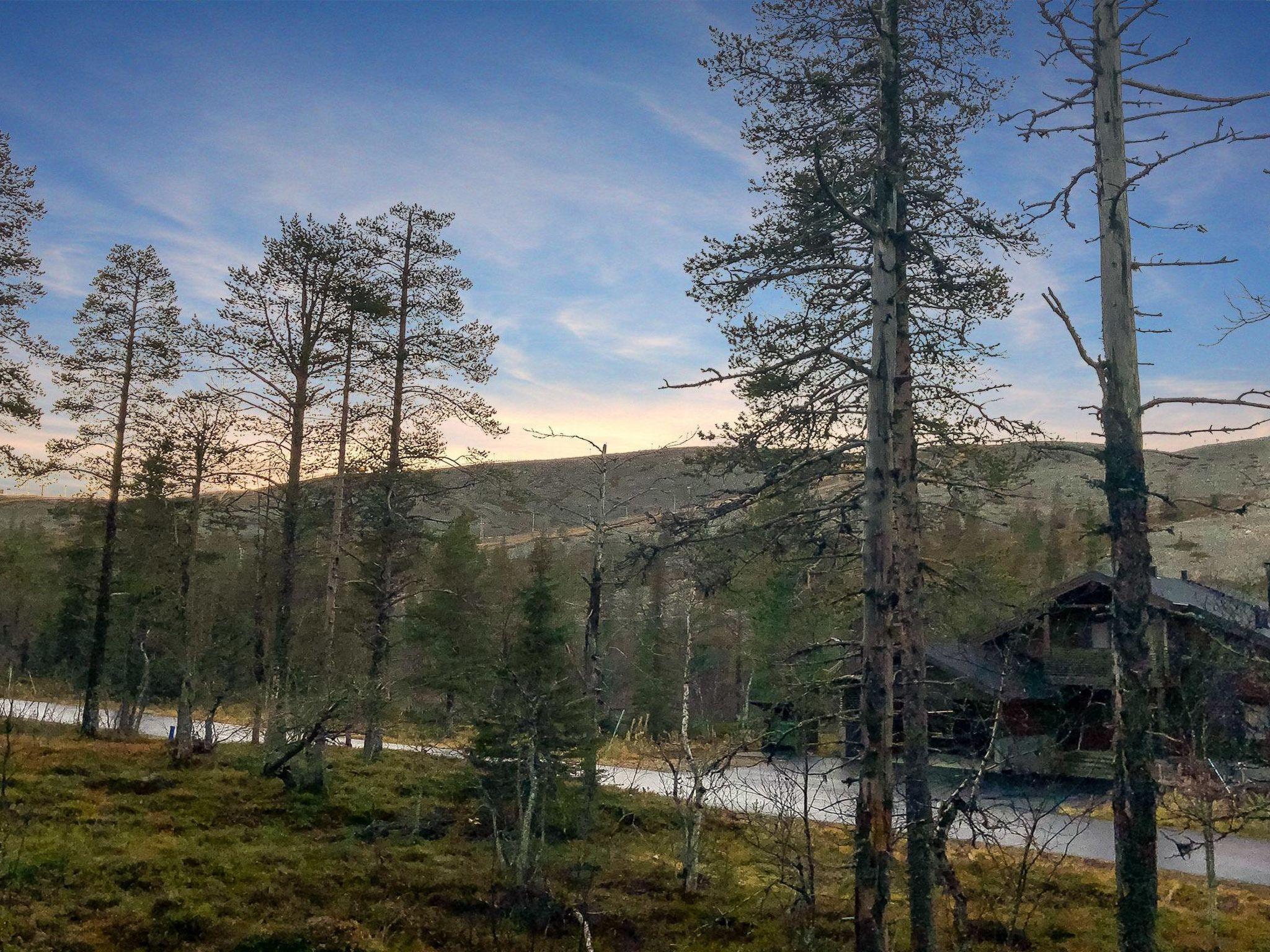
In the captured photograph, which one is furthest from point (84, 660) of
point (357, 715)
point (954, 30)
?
point (954, 30)

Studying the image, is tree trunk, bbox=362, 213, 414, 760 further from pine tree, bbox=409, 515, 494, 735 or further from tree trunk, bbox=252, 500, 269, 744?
pine tree, bbox=409, 515, 494, 735

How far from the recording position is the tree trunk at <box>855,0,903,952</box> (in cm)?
786

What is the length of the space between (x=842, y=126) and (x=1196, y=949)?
12.3m

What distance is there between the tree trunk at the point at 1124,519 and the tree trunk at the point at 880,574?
2.19m

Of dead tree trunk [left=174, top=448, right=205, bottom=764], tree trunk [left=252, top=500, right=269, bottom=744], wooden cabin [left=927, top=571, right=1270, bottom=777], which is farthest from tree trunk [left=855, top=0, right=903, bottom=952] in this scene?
wooden cabin [left=927, top=571, right=1270, bottom=777]

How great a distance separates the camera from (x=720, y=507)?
9398 mm

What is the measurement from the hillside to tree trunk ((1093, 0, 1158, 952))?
458 millimetres

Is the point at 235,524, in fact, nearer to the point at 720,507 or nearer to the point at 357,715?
the point at 357,715

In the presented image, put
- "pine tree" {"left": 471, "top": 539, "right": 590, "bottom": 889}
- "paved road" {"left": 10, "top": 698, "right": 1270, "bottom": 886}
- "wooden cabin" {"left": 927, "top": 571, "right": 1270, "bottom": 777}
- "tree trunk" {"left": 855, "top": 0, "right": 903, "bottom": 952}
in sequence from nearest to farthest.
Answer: "tree trunk" {"left": 855, "top": 0, "right": 903, "bottom": 952}
"pine tree" {"left": 471, "top": 539, "right": 590, "bottom": 889}
"paved road" {"left": 10, "top": 698, "right": 1270, "bottom": 886}
"wooden cabin" {"left": 927, "top": 571, "right": 1270, "bottom": 777}

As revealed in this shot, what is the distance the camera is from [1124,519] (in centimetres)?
846

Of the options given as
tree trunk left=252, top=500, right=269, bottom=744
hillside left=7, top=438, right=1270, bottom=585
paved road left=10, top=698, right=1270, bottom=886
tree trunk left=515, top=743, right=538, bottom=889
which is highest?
hillside left=7, top=438, right=1270, bottom=585

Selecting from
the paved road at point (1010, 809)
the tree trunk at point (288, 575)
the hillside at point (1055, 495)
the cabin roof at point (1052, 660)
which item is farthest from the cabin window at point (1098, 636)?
the tree trunk at point (288, 575)

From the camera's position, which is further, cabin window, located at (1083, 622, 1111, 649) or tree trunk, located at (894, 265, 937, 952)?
cabin window, located at (1083, 622, 1111, 649)

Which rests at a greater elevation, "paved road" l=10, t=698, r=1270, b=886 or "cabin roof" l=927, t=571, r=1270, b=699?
"cabin roof" l=927, t=571, r=1270, b=699
